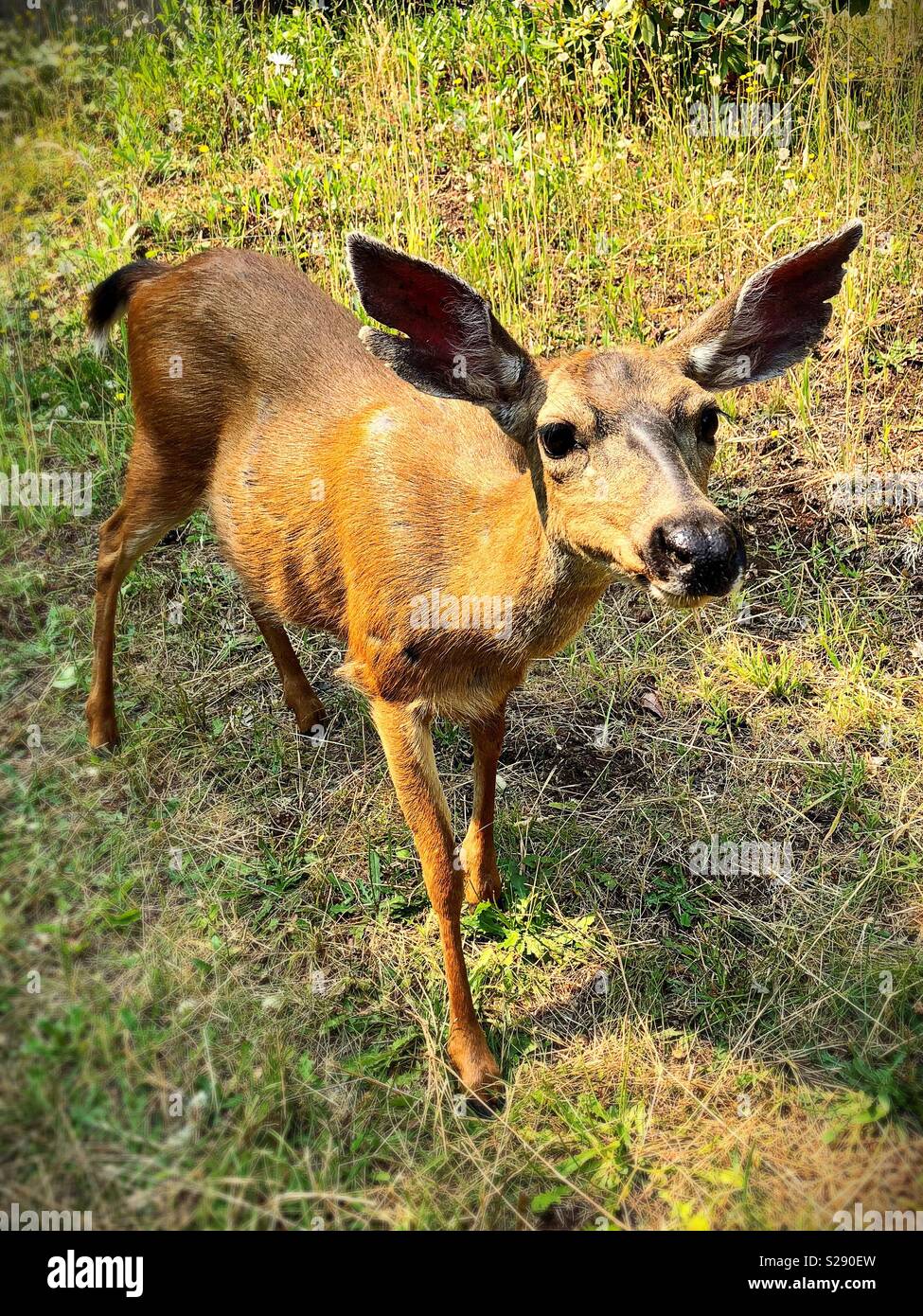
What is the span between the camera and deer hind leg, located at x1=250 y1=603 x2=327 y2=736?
15.5 feet

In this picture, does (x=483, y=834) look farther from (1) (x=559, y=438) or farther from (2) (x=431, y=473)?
(1) (x=559, y=438)

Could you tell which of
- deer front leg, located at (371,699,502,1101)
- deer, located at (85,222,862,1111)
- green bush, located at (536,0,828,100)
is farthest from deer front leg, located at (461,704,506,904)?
green bush, located at (536,0,828,100)

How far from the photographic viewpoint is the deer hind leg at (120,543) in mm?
4367

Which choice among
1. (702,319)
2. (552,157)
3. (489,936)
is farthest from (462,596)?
(552,157)

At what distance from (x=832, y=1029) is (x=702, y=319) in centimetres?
224

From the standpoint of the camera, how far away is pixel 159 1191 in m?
2.38

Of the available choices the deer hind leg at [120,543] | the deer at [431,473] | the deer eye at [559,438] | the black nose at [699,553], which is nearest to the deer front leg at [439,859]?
the deer at [431,473]

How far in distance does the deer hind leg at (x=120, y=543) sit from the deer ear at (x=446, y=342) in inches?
60.5

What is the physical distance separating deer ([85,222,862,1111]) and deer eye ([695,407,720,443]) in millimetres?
11

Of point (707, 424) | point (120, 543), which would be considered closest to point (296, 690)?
point (120, 543)

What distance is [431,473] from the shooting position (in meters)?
3.48

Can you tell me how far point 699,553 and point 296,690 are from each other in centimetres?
258

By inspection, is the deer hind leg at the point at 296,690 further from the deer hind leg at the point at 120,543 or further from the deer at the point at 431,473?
the deer hind leg at the point at 120,543

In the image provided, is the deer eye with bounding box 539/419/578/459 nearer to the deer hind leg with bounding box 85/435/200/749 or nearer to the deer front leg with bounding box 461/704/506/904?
the deer front leg with bounding box 461/704/506/904
